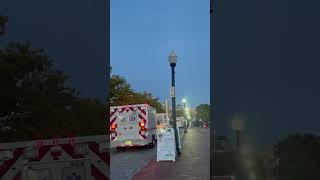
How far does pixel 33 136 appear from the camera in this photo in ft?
8.25

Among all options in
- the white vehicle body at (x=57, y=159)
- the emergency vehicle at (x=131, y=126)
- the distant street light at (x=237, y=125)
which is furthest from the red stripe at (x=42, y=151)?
the emergency vehicle at (x=131, y=126)

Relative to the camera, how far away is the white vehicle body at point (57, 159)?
2.70m

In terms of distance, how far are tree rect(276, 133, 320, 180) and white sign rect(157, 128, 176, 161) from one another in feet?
41.8

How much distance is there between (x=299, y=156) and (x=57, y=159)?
4.25 ft

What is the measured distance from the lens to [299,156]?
228 cm

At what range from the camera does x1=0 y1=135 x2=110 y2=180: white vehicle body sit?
2695 mm

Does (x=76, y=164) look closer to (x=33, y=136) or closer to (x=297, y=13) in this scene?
(x=33, y=136)

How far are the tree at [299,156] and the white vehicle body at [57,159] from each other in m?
0.88

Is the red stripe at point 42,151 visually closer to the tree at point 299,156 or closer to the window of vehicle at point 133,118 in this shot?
the tree at point 299,156

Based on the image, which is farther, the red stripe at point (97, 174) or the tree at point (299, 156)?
the red stripe at point (97, 174)

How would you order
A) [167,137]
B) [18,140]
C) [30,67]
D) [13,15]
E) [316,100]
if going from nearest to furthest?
[316,100], [13,15], [18,140], [30,67], [167,137]

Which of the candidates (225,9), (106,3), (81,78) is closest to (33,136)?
(81,78)

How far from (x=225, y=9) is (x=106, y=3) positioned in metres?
0.63

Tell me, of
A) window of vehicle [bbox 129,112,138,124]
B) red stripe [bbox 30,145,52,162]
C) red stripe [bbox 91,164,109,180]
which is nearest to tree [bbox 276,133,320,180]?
red stripe [bbox 91,164,109,180]
